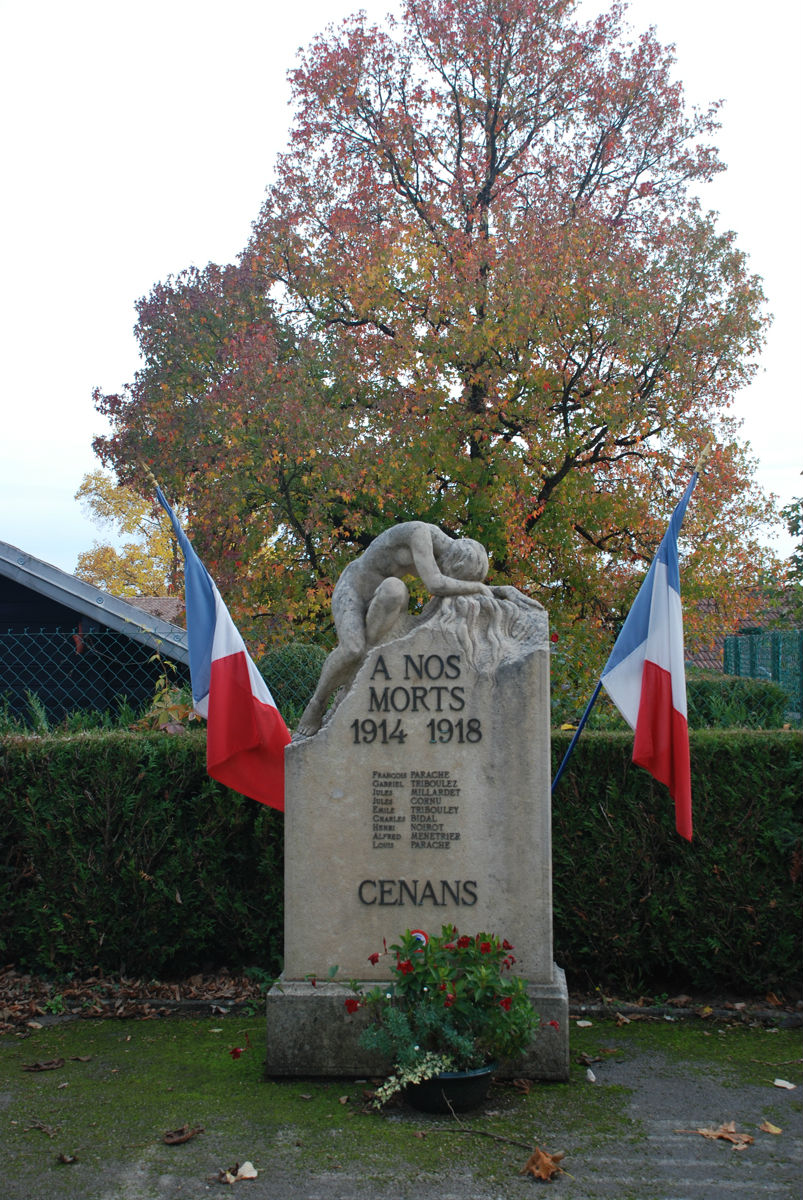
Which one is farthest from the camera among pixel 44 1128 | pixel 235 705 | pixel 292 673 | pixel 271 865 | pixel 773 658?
pixel 773 658

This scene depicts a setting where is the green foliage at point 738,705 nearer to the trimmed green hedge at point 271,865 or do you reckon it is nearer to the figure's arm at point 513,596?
the trimmed green hedge at point 271,865

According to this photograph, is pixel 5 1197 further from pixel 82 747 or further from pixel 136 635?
pixel 136 635

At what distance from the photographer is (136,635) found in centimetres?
923

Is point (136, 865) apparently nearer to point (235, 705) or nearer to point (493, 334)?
point (235, 705)

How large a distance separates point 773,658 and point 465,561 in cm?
959

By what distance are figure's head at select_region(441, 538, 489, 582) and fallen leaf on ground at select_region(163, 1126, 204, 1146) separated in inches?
108

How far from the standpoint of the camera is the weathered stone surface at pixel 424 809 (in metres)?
4.92

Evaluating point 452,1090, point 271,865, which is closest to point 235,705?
point 271,865

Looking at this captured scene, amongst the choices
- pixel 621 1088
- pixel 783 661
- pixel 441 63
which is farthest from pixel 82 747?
pixel 441 63

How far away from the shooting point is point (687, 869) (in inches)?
231

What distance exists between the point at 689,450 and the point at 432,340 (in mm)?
4342

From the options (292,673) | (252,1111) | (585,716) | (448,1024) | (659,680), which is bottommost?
(252,1111)

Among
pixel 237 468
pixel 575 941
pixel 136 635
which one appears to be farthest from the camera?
pixel 237 468

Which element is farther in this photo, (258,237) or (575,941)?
(258,237)
